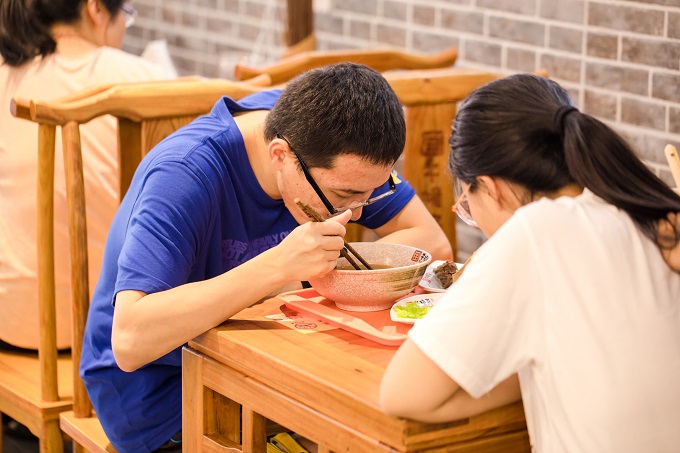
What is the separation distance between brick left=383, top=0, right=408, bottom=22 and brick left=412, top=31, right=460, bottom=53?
10 cm

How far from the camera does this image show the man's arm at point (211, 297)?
1697 mm

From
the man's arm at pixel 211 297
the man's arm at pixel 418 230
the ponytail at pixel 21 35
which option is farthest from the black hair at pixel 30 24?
the man's arm at pixel 211 297

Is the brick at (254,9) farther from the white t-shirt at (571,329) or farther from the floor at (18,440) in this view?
the white t-shirt at (571,329)

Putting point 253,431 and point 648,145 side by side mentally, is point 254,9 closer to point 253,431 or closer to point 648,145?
point 648,145

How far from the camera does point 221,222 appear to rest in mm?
2000

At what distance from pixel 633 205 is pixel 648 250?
0.21ft

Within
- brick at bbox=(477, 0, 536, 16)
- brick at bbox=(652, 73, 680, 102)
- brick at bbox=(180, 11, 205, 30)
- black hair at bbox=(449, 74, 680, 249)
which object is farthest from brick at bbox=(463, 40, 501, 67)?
black hair at bbox=(449, 74, 680, 249)

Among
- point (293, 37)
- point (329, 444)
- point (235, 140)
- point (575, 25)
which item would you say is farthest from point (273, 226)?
point (293, 37)

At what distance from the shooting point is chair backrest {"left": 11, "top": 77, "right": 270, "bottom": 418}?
221 cm

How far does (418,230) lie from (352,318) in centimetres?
59

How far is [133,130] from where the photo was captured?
2354mm

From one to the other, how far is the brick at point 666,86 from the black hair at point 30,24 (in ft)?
5.25

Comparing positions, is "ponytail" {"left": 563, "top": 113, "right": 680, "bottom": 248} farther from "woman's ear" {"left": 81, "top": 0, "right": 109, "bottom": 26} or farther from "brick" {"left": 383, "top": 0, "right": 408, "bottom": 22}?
"brick" {"left": 383, "top": 0, "right": 408, "bottom": 22}

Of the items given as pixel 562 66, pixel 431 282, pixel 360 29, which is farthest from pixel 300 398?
pixel 360 29
